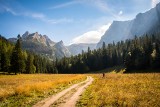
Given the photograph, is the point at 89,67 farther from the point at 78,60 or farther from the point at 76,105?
the point at 76,105

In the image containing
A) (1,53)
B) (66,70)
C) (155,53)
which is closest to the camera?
(155,53)

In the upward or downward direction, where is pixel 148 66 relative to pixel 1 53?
downward

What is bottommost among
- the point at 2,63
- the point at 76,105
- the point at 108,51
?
the point at 76,105

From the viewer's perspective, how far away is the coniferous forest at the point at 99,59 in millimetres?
95000

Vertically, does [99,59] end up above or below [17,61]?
above

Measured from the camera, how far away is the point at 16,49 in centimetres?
9594

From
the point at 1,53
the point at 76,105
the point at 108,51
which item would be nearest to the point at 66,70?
the point at 108,51

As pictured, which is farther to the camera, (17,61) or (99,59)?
(99,59)

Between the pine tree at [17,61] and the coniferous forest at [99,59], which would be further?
the coniferous forest at [99,59]

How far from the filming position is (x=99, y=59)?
16088 cm

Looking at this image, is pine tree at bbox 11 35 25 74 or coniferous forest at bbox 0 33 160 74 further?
coniferous forest at bbox 0 33 160 74

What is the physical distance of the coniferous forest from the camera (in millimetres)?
95000

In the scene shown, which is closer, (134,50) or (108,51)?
(134,50)

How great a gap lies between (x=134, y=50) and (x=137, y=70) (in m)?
12.7
